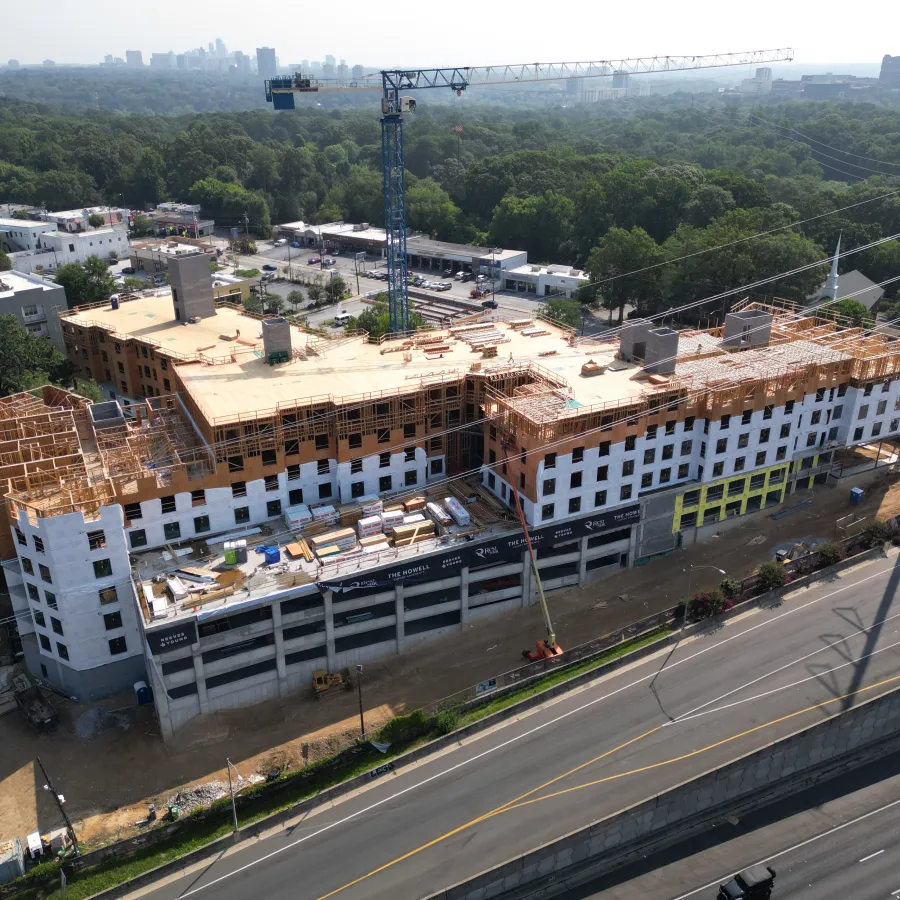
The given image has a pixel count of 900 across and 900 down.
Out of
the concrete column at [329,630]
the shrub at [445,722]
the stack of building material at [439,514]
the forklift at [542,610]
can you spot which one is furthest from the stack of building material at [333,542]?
the shrub at [445,722]

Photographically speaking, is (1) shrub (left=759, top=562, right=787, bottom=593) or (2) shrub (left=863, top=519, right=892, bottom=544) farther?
(2) shrub (left=863, top=519, right=892, bottom=544)

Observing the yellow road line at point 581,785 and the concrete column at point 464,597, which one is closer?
the yellow road line at point 581,785

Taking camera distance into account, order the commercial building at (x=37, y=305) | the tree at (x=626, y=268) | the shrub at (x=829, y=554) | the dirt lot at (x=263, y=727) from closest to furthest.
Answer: the dirt lot at (x=263, y=727)
the shrub at (x=829, y=554)
the commercial building at (x=37, y=305)
the tree at (x=626, y=268)

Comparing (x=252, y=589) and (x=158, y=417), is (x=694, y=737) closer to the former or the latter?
(x=252, y=589)

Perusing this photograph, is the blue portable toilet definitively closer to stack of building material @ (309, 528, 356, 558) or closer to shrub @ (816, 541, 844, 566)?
stack of building material @ (309, 528, 356, 558)

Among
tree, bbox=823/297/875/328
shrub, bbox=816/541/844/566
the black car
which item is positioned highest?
tree, bbox=823/297/875/328

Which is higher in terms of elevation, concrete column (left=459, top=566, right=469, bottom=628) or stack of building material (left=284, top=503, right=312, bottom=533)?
stack of building material (left=284, top=503, right=312, bottom=533)

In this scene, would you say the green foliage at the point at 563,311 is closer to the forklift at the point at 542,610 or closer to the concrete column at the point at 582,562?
the forklift at the point at 542,610

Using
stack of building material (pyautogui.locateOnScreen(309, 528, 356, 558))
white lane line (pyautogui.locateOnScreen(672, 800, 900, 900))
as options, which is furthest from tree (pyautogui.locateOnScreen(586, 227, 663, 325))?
white lane line (pyautogui.locateOnScreen(672, 800, 900, 900))

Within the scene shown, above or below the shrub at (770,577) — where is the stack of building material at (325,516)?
above
